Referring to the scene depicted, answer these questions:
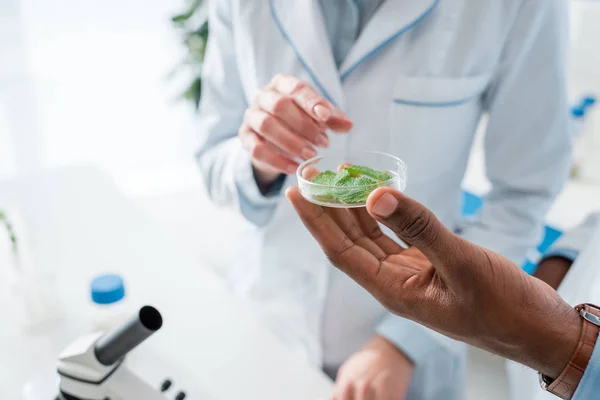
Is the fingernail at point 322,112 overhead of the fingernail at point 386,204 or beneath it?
beneath

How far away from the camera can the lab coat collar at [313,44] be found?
2.85ft

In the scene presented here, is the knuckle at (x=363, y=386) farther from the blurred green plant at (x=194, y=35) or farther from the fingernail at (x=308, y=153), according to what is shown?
the blurred green plant at (x=194, y=35)

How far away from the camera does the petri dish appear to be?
20.4 inches

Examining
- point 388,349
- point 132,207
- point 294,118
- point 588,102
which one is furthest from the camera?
point 588,102

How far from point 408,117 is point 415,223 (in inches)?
20.6

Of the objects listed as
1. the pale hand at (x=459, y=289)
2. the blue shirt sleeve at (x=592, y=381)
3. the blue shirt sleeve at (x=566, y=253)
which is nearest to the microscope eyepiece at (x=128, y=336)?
the pale hand at (x=459, y=289)

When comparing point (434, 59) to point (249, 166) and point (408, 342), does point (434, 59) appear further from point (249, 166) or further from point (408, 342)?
point (408, 342)

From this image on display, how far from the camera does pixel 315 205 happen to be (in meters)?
0.55

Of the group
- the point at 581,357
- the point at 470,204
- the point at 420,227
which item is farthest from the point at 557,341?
the point at 470,204

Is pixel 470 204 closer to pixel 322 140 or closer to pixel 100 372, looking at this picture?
pixel 322 140

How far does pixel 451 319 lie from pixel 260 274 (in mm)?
649

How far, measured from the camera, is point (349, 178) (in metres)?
0.55

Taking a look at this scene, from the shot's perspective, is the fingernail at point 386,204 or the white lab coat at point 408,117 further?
the white lab coat at point 408,117

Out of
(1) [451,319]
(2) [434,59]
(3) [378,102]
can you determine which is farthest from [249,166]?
(1) [451,319]
